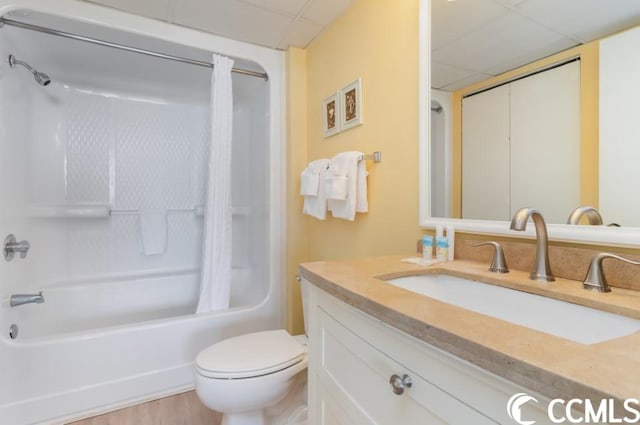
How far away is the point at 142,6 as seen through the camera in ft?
5.29

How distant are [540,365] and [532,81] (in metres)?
0.88

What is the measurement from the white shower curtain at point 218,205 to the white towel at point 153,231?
799mm

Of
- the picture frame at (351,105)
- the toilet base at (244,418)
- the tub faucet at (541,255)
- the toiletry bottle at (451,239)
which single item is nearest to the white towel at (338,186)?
the picture frame at (351,105)

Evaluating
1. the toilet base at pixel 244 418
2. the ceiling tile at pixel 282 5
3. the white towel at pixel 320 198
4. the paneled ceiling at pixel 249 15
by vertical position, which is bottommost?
the toilet base at pixel 244 418

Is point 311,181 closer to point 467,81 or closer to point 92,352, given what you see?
point 467,81

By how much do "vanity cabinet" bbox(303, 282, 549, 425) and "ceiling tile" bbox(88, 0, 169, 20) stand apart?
1.69 meters

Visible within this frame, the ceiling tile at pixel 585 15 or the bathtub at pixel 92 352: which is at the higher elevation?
the ceiling tile at pixel 585 15

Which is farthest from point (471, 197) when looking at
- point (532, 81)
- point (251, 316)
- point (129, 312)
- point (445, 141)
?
point (129, 312)

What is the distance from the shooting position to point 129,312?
2164 mm

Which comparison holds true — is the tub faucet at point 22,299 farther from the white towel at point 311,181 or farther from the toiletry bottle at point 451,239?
the toiletry bottle at point 451,239

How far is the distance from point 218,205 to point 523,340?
5.65 feet

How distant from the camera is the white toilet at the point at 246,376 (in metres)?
1.16

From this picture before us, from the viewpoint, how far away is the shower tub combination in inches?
59.7

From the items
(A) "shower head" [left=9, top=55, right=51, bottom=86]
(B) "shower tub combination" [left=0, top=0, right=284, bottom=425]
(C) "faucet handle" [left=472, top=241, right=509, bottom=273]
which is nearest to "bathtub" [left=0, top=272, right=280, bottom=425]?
(B) "shower tub combination" [left=0, top=0, right=284, bottom=425]
